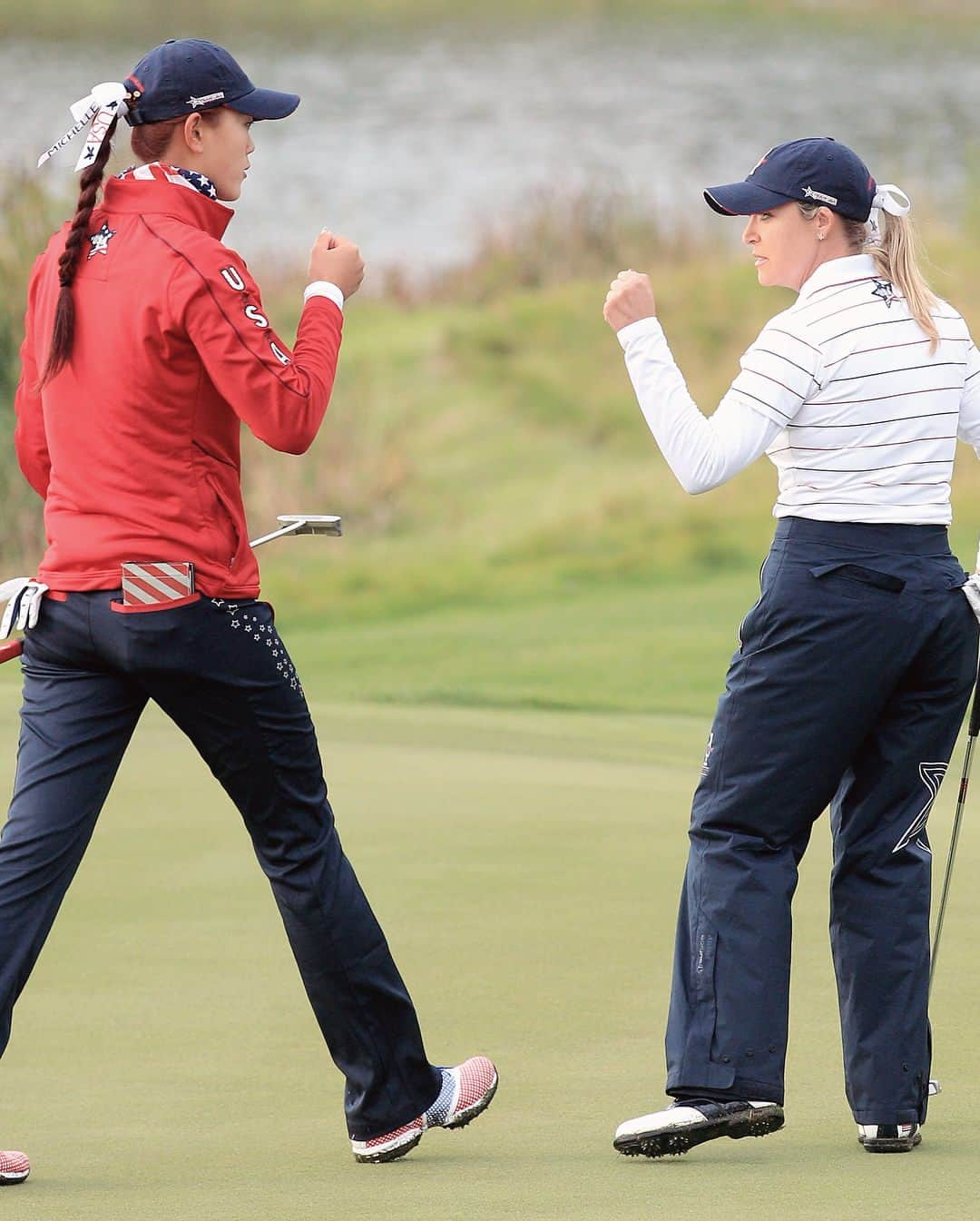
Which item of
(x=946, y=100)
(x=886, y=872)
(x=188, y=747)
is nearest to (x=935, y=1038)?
(x=886, y=872)

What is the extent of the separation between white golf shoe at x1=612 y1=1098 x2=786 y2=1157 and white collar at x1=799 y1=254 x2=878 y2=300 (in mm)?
1039

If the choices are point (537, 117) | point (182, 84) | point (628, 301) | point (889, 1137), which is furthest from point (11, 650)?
point (537, 117)

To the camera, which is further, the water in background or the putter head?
the water in background

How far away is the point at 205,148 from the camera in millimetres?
2631

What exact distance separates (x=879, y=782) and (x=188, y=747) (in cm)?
326

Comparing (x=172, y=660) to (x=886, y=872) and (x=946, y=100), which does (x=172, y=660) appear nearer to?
(x=886, y=872)

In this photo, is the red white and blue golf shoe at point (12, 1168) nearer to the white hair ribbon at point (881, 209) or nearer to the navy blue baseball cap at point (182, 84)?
the navy blue baseball cap at point (182, 84)

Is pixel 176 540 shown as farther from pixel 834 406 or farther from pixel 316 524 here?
pixel 834 406

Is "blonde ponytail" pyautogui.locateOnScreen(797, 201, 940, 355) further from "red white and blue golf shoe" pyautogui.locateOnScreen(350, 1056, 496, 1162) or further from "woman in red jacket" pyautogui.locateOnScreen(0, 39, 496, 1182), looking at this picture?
"red white and blue golf shoe" pyautogui.locateOnScreen(350, 1056, 496, 1162)

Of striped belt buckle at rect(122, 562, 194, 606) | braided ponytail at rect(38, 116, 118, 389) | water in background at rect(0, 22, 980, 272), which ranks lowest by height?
striped belt buckle at rect(122, 562, 194, 606)

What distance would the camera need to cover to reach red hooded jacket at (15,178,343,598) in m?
2.48

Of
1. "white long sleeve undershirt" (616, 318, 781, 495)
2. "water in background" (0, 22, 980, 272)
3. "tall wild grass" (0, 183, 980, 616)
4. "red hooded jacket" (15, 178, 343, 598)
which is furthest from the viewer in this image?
"water in background" (0, 22, 980, 272)

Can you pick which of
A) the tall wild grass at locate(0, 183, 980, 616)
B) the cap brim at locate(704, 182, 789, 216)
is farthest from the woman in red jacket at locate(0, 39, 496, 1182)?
the tall wild grass at locate(0, 183, 980, 616)

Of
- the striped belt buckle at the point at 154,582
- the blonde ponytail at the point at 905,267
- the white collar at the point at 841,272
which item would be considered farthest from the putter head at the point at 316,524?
the blonde ponytail at the point at 905,267
